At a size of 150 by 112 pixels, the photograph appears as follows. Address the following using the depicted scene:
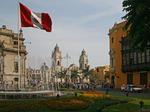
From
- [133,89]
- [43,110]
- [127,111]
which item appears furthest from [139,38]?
[133,89]

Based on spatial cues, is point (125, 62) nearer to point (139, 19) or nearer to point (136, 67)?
point (136, 67)

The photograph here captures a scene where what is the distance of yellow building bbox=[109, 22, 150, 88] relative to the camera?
38.8 meters

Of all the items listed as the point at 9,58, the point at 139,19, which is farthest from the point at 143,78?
the point at 9,58

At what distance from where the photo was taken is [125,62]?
43562mm

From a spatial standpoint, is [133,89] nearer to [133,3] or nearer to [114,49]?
[114,49]

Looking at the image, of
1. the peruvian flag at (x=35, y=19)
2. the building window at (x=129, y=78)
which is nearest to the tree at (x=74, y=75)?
the building window at (x=129, y=78)

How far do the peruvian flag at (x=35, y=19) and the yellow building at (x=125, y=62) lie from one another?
19.7 meters

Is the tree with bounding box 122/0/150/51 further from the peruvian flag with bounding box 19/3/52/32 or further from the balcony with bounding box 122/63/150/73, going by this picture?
the balcony with bounding box 122/63/150/73

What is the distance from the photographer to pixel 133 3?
1334cm

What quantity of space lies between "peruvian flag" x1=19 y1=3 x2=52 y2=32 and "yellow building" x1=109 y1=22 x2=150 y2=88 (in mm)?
19695

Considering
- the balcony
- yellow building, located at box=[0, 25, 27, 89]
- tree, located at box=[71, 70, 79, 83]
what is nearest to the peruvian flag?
the balcony

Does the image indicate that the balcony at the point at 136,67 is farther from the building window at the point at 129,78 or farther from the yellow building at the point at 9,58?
the yellow building at the point at 9,58

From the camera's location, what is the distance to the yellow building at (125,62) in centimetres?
3881

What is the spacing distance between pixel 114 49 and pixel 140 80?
10908 mm
